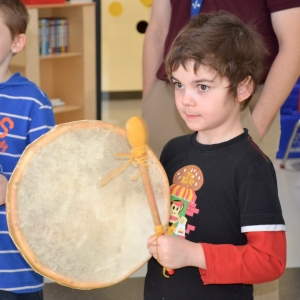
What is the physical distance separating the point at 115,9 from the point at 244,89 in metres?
5.81

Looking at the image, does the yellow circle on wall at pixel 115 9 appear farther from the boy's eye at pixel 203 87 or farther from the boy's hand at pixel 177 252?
the boy's hand at pixel 177 252

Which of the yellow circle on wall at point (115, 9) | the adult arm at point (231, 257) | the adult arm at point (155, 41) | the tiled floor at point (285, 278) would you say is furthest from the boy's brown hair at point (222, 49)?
the yellow circle on wall at point (115, 9)

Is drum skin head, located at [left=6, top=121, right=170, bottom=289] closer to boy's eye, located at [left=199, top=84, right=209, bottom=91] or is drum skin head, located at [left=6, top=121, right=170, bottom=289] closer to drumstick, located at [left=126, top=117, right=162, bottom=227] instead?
drumstick, located at [left=126, top=117, right=162, bottom=227]

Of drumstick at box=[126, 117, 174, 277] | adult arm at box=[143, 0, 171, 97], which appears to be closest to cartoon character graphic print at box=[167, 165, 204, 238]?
drumstick at box=[126, 117, 174, 277]

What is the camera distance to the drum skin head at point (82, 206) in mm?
1324

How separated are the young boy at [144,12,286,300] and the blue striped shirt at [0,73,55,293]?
1.21 ft

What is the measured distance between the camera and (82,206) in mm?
1388

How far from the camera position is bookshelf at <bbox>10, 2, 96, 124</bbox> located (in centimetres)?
497

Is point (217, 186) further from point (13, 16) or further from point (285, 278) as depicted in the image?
point (285, 278)

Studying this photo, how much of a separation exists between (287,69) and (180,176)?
2.03ft

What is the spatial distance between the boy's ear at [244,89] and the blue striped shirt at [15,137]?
53 cm

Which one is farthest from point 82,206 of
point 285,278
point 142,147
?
point 285,278

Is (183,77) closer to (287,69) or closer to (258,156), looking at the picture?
(258,156)

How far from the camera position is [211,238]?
1.41 metres
